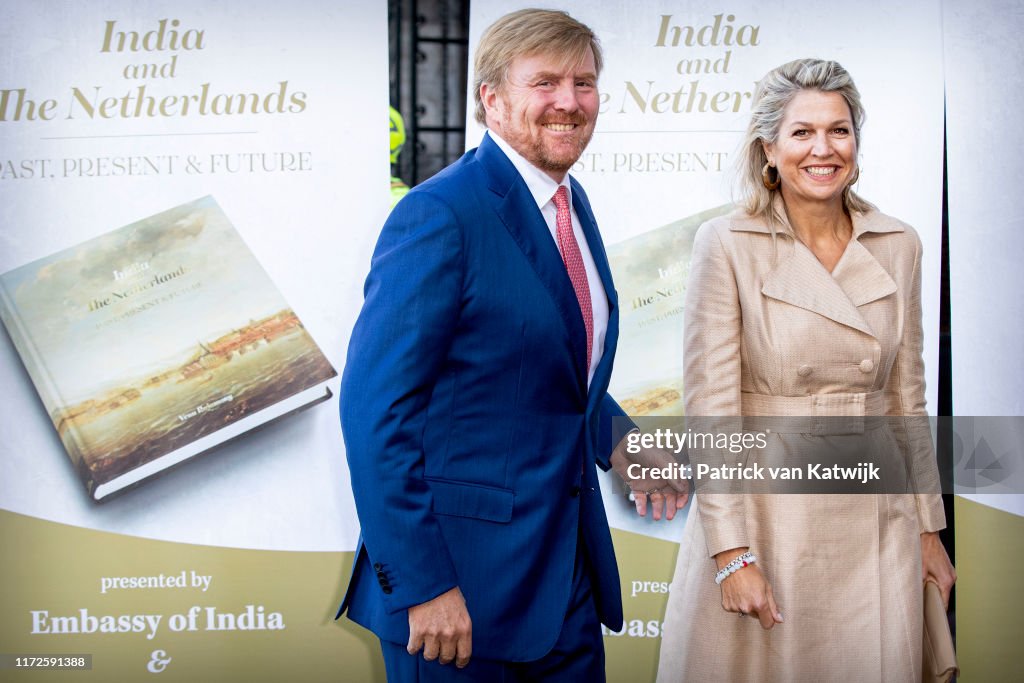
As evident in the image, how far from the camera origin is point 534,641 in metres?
1.97

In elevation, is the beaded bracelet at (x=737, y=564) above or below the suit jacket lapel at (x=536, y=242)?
below

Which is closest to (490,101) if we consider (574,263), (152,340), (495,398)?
(574,263)

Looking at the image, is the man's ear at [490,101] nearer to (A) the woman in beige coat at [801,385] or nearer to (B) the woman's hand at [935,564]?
(A) the woman in beige coat at [801,385]

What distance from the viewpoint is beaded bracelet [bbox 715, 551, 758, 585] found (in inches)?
87.5

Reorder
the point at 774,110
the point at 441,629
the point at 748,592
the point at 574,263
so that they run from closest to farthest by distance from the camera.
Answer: the point at 441,629, the point at 574,263, the point at 748,592, the point at 774,110

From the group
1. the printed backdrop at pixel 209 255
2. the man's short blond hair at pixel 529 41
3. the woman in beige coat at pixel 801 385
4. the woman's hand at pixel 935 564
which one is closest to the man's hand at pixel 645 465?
the woman in beige coat at pixel 801 385

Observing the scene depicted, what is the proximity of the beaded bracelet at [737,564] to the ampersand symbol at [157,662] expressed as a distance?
178 cm

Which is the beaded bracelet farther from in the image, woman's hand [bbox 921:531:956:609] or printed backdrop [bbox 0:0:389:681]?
printed backdrop [bbox 0:0:389:681]

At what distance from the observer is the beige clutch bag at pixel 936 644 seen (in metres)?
2.34

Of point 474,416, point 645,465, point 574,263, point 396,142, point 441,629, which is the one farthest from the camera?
point 396,142

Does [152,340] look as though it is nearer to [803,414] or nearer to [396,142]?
[396,142]

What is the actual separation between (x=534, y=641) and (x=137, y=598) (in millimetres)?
1630

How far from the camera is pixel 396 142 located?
3.13 m

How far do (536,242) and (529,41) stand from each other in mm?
431
